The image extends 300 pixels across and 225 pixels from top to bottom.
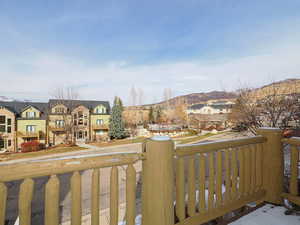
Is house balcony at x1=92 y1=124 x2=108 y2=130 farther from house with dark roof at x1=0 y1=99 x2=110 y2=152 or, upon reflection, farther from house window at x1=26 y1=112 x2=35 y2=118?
house window at x1=26 y1=112 x2=35 y2=118

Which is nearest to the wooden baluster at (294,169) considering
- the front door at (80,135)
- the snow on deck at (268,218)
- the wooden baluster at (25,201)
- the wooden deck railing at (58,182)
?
the snow on deck at (268,218)

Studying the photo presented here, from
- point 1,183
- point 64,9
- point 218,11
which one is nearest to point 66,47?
point 64,9

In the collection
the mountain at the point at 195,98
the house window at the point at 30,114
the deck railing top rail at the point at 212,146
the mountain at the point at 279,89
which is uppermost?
the mountain at the point at 195,98

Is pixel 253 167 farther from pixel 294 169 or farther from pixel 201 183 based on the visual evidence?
pixel 201 183

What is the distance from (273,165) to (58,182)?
8.18 ft

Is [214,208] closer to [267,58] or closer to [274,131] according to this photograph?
[274,131]

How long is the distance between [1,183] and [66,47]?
1059cm

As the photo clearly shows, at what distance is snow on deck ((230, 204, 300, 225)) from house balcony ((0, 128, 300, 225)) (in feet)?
0.04

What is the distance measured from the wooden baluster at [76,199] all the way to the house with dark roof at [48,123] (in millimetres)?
17058

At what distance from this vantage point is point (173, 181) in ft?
4.28

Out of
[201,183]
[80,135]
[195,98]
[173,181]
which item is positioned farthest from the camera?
[195,98]

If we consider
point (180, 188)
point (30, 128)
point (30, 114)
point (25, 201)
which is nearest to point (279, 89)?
point (180, 188)

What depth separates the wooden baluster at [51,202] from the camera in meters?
0.99

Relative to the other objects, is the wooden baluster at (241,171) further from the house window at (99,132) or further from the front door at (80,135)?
the house window at (99,132)
